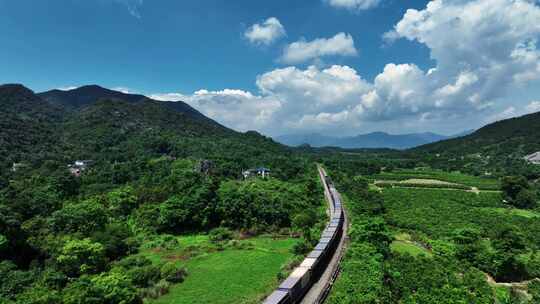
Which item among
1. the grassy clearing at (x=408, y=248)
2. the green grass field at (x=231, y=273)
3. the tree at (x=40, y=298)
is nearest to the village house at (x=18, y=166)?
the green grass field at (x=231, y=273)

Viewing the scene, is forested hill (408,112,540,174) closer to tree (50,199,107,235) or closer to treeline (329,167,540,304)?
A: treeline (329,167,540,304)

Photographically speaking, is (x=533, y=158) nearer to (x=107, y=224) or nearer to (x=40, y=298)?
(x=107, y=224)

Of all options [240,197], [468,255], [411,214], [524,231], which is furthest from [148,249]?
[524,231]

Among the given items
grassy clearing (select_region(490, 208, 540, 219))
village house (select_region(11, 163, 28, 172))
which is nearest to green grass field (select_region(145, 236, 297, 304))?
grassy clearing (select_region(490, 208, 540, 219))

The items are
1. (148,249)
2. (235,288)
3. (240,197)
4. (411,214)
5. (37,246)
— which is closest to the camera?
(235,288)

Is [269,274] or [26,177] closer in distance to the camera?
[269,274]

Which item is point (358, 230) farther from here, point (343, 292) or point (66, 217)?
point (66, 217)

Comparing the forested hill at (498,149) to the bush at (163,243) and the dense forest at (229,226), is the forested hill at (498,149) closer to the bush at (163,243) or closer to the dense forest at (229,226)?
the dense forest at (229,226)
